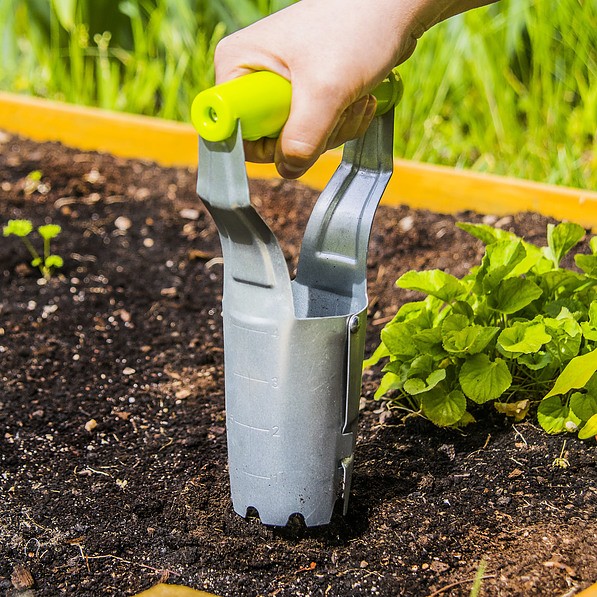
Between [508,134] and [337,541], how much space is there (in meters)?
1.82

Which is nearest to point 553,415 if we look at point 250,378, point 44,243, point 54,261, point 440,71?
point 250,378

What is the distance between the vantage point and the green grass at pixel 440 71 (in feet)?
9.07

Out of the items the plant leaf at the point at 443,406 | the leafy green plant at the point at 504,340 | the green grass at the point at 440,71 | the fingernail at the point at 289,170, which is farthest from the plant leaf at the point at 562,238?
the green grass at the point at 440,71

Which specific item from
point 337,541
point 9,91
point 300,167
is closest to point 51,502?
point 337,541

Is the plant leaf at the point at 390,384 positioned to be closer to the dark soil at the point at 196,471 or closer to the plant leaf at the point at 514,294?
the dark soil at the point at 196,471

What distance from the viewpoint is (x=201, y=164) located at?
1.11 metres

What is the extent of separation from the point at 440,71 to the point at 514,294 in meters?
1.54

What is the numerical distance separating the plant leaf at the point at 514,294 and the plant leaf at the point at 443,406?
0.16m

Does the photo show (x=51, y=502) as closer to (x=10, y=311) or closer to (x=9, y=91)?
(x=10, y=311)

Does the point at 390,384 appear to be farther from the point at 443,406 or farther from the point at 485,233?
the point at 485,233

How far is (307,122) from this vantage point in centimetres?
109

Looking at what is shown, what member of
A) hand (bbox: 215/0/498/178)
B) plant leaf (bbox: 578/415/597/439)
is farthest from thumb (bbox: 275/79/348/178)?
plant leaf (bbox: 578/415/597/439)

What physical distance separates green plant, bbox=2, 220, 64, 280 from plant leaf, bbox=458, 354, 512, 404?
116 centimetres

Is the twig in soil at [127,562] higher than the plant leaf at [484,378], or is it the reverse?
the plant leaf at [484,378]
